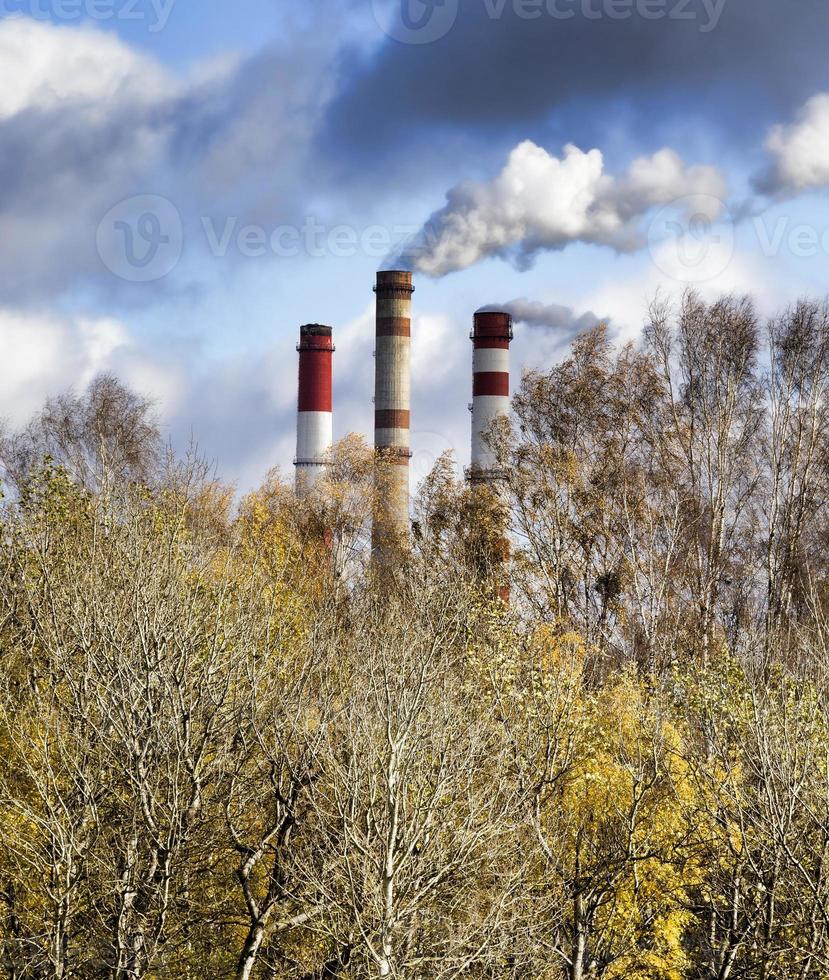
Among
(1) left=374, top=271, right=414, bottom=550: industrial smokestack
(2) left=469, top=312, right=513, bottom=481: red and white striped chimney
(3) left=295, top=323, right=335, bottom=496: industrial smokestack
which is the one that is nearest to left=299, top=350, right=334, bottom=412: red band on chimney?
(3) left=295, top=323, right=335, bottom=496: industrial smokestack

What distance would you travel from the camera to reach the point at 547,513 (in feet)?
158

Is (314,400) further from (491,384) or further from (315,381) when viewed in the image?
(491,384)

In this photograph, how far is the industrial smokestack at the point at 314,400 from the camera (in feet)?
224

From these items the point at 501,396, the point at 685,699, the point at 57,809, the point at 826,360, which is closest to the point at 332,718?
the point at 57,809

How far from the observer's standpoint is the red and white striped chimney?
63.9m

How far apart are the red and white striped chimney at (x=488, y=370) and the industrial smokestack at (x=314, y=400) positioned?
824cm

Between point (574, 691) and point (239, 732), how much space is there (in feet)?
21.3

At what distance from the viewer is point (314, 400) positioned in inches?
2731

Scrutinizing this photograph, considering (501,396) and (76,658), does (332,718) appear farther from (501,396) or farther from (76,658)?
(501,396)

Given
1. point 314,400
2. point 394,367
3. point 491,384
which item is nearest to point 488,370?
point 491,384

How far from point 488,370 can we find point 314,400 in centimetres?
964

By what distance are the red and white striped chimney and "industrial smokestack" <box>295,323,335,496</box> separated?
8.24 meters

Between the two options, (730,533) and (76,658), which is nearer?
(76,658)

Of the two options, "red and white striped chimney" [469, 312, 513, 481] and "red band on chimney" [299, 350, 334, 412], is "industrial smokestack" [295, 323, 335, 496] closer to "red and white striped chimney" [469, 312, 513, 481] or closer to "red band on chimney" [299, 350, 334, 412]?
"red band on chimney" [299, 350, 334, 412]
